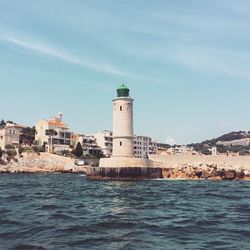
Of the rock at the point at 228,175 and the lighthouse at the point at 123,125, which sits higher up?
the lighthouse at the point at 123,125

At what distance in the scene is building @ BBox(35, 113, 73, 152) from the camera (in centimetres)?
12925

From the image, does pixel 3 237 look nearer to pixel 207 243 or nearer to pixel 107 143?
pixel 207 243

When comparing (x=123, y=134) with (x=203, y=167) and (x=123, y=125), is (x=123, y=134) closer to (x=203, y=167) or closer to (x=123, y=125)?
(x=123, y=125)

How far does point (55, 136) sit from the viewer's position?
13050 centimetres

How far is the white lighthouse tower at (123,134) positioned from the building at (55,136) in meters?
62.2

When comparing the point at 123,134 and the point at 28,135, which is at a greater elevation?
the point at 28,135

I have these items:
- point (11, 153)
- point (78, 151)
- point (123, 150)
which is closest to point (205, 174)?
point (123, 150)

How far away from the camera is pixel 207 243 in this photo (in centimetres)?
1439

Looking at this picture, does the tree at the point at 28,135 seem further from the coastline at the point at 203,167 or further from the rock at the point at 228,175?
the rock at the point at 228,175

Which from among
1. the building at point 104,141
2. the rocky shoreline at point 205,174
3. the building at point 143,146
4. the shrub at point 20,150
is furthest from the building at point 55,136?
the rocky shoreline at point 205,174

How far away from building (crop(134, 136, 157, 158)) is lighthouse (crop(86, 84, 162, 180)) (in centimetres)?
7903

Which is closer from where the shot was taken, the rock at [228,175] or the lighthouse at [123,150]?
the lighthouse at [123,150]

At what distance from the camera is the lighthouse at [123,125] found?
2704 inches

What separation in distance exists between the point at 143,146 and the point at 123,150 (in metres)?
87.3
